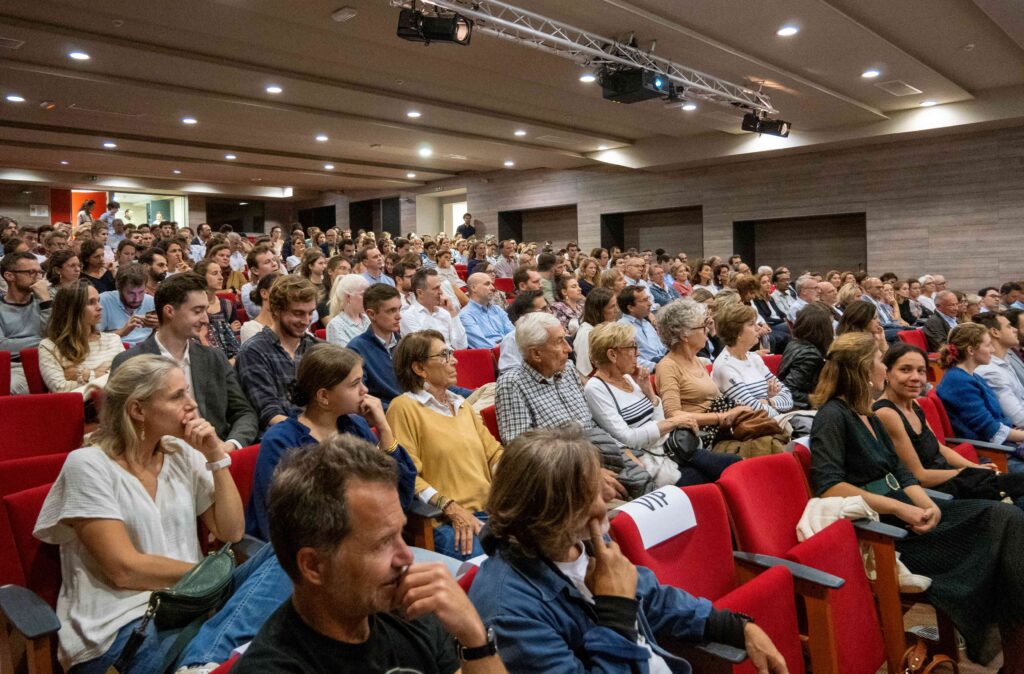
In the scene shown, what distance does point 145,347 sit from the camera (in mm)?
2660

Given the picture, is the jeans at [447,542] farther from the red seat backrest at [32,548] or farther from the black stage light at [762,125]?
the black stage light at [762,125]

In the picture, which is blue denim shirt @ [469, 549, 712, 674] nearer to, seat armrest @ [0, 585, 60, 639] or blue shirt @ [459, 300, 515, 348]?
seat armrest @ [0, 585, 60, 639]

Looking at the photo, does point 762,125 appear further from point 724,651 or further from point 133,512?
point 133,512

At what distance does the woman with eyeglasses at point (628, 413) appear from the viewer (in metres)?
2.85

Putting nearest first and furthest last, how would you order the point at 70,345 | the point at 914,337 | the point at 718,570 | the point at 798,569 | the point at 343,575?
1. the point at 343,575
2. the point at 798,569
3. the point at 718,570
4. the point at 70,345
5. the point at 914,337

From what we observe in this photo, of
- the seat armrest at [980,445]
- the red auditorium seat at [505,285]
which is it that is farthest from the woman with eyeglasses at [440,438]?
the red auditorium seat at [505,285]

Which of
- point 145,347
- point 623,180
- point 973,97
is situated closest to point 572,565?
point 145,347

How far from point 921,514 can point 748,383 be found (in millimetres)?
1103

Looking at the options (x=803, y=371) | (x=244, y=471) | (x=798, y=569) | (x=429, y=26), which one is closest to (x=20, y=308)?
(x=244, y=471)

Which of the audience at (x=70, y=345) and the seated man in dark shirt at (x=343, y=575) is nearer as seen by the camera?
the seated man in dark shirt at (x=343, y=575)

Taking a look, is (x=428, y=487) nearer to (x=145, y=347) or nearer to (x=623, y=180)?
(x=145, y=347)

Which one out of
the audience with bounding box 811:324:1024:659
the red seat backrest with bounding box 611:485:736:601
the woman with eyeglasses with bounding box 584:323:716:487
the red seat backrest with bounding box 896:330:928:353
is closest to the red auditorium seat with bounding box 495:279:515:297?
the red seat backrest with bounding box 896:330:928:353

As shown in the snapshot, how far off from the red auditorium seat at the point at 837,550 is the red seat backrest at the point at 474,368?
7.12 feet

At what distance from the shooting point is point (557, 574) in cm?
132
